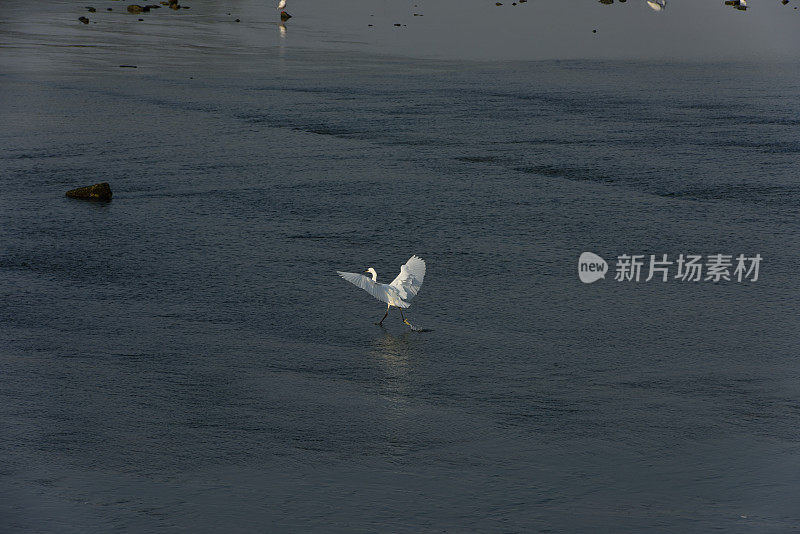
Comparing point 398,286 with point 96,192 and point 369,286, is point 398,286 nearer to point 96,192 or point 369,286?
point 369,286

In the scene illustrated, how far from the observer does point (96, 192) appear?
14.3m

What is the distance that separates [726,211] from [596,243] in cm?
229

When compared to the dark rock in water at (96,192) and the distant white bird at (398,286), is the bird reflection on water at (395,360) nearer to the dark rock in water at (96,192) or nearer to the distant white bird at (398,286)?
the distant white bird at (398,286)

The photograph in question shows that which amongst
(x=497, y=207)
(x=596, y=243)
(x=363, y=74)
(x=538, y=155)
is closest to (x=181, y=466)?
(x=596, y=243)

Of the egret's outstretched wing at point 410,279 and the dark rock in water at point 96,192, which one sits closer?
the egret's outstretched wing at point 410,279

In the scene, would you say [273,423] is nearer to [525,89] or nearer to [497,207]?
[497,207]

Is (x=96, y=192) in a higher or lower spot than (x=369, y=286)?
lower

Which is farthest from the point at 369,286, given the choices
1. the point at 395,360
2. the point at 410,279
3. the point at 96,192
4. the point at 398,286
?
the point at 96,192

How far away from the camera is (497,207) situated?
46.0 ft

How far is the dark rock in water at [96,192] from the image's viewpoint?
14289 millimetres

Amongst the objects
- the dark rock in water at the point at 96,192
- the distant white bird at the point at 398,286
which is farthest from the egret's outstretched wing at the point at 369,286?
the dark rock in water at the point at 96,192

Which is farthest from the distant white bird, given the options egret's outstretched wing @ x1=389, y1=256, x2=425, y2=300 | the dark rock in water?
the dark rock in water

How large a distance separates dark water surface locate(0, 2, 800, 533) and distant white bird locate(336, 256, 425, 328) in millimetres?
270

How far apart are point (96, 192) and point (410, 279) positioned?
19.8 ft
